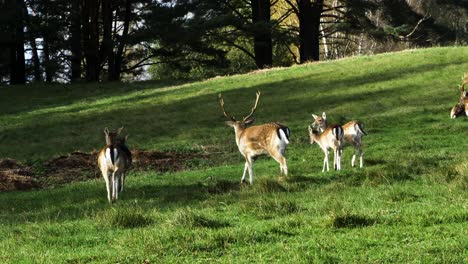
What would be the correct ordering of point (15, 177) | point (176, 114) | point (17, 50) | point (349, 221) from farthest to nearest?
point (17, 50)
point (176, 114)
point (15, 177)
point (349, 221)

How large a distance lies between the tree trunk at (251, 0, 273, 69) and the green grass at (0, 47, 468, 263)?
5616 millimetres

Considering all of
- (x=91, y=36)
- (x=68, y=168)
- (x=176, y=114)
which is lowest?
(x=68, y=168)

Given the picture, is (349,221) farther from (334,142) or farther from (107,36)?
(107,36)

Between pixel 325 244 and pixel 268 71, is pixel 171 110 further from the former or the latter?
pixel 325 244

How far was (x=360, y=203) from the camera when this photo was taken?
31.0 ft

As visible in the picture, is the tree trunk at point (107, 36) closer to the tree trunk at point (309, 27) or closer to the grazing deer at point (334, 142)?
the tree trunk at point (309, 27)

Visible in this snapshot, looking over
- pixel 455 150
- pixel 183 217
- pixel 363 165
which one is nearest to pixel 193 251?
pixel 183 217

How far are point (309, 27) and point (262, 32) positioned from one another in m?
4.38

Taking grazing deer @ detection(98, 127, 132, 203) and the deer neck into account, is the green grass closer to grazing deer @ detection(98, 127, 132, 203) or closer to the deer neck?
grazing deer @ detection(98, 127, 132, 203)

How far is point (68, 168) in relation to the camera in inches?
663

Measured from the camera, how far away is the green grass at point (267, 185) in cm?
705

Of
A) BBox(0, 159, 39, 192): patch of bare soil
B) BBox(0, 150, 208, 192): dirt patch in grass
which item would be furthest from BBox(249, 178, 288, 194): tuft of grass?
BBox(0, 159, 39, 192): patch of bare soil

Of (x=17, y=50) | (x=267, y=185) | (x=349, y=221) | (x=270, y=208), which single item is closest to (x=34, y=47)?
(x=17, y=50)

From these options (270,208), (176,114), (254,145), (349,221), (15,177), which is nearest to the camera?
(349,221)
